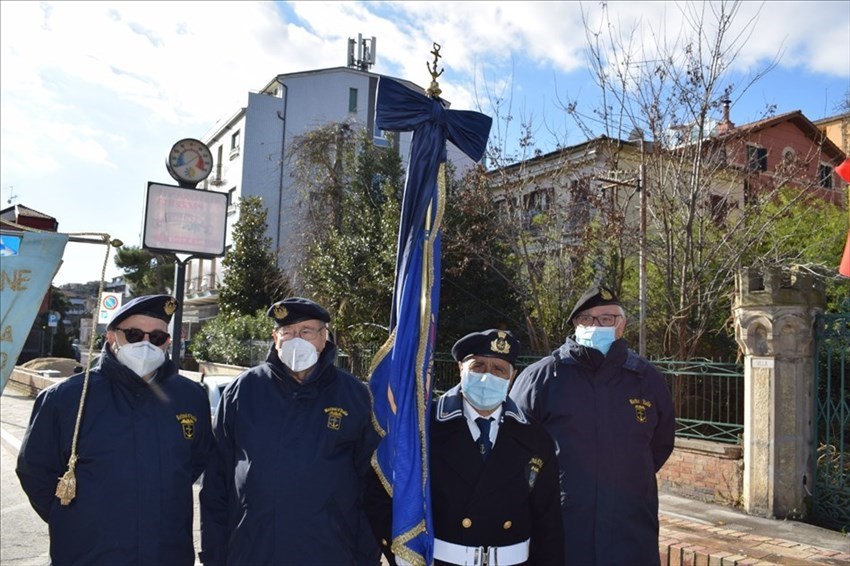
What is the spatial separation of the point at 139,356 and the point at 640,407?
274cm

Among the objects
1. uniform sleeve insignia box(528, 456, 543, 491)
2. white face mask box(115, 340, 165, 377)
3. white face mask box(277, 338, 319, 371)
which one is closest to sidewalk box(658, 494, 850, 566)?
uniform sleeve insignia box(528, 456, 543, 491)

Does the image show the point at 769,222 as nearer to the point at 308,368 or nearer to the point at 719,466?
the point at 719,466

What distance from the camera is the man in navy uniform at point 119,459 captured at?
3502mm

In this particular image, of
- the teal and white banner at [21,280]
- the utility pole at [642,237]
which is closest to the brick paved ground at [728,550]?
the teal and white banner at [21,280]

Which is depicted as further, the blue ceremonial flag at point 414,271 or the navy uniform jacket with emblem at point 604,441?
the navy uniform jacket with emblem at point 604,441

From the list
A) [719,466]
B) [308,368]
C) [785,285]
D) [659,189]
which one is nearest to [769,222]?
[659,189]

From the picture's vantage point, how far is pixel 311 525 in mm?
3498

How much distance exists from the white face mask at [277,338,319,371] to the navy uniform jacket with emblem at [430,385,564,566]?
0.74 meters

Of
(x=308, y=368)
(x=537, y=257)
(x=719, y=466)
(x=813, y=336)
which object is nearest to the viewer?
(x=308, y=368)

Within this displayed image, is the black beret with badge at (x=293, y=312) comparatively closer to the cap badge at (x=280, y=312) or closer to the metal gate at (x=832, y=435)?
the cap badge at (x=280, y=312)

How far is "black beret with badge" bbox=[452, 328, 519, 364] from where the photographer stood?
11.5 feet

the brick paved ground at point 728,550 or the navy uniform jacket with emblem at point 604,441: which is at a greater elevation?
the navy uniform jacket with emblem at point 604,441

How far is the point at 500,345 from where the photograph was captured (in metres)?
3.52

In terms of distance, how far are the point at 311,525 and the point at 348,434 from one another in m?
0.46
